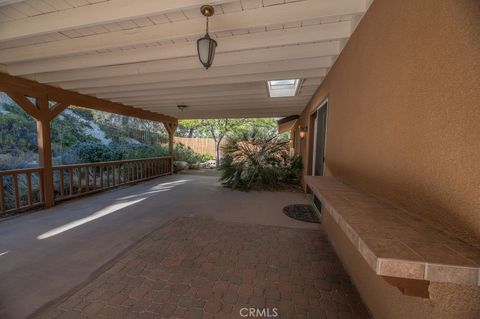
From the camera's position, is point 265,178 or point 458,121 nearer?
point 458,121

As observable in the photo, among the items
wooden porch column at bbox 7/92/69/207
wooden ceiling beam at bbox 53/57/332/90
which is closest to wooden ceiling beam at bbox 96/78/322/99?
wooden ceiling beam at bbox 53/57/332/90

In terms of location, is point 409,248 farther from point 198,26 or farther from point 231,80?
point 231,80

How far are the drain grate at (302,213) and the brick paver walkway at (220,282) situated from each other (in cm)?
76

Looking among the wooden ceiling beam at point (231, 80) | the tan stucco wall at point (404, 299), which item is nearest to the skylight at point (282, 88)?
the wooden ceiling beam at point (231, 80)

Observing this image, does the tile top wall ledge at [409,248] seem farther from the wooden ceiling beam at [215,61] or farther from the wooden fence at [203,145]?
the wooden fence at [203,145]

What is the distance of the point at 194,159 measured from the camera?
428 inches

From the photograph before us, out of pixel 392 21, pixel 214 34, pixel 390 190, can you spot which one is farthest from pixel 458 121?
pixel 214 34

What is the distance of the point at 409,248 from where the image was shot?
754 mm

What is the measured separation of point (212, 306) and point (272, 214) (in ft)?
7.64

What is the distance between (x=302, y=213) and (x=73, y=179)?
19.5 ft

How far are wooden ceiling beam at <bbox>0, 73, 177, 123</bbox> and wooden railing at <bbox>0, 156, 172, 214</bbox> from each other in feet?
4.81

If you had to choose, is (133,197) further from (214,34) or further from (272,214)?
(214,34)

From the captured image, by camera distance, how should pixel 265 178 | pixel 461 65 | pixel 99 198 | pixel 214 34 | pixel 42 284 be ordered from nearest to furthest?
pixel 461 65
pixel 42 284
pixel 214 34
pixel 99 198
pixel 265 178

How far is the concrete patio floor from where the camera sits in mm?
1817
